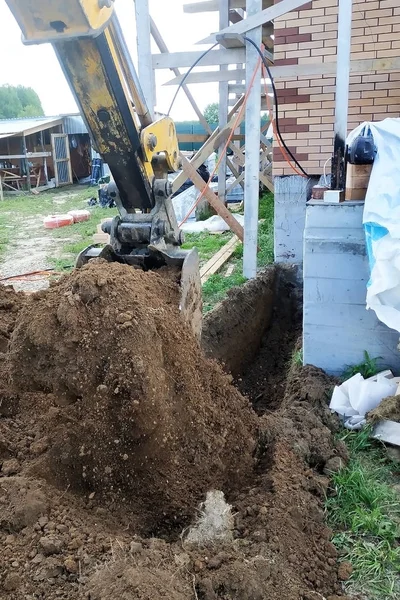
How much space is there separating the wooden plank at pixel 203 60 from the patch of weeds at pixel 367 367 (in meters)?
3.81

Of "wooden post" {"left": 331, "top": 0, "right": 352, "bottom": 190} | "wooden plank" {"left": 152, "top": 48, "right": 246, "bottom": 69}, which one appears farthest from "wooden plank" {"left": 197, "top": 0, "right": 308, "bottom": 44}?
"wooden post" {"left": 331, "top": 0, "right": 352, "bottom": 190}

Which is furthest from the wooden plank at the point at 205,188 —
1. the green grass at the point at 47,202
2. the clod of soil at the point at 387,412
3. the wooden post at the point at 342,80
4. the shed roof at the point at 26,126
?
the shed roof at the point at 26,126

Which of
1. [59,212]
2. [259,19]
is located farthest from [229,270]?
[59,212]

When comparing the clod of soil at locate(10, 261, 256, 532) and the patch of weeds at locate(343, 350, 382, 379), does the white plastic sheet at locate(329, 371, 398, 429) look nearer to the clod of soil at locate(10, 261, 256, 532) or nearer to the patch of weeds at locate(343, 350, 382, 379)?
the patch of weeds at locate(343, 350, 382, 379)

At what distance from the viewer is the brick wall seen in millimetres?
6172

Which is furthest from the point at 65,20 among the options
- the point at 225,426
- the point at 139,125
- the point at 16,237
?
the point at 16,237

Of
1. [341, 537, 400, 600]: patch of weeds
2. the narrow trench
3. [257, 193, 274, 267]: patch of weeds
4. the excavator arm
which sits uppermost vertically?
the excavator arm

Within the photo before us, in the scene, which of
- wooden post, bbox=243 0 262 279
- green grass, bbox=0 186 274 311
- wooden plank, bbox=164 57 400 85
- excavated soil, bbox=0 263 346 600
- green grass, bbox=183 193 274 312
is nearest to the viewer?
excavated soil, bbox=0 263 346 600

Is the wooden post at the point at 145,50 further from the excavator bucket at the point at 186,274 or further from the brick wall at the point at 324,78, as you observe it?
the excavator bucket at the point at 186,274

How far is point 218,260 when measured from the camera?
7.90 m

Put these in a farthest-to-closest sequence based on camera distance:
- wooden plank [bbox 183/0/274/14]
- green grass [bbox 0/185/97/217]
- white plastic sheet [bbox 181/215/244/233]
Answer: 1. green grass [bbox 0/185/97/217]
2. white plastic sheet [bbox 181/215/244/233]
3. wooden plank [bbox 183/0/274/14]

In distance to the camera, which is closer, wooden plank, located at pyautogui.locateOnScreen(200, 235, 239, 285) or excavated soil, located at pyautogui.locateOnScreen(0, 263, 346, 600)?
excavated soil, located at pyautogui.locateOnScreen(0, 263, 346, 600)

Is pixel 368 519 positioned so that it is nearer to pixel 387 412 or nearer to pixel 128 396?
pixel 387 412

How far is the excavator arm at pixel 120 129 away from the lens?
274 cm
